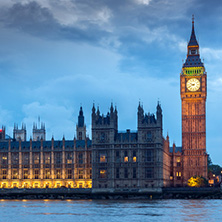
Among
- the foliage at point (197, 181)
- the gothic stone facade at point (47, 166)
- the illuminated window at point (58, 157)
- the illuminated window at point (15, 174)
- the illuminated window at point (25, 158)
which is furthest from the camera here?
the illuminated window at point (25, 158)

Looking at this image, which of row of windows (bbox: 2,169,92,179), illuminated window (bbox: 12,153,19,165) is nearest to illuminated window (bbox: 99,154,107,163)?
row of windows (bbox: 2,169,92,179)

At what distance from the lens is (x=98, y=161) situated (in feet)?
585

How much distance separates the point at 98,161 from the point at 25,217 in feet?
268

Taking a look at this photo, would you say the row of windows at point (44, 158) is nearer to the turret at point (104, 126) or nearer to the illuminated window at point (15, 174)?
the illuminated window at point (15, 174)

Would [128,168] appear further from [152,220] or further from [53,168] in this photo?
[152,220]

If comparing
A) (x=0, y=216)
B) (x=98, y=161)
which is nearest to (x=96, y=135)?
(x=98, y=161)

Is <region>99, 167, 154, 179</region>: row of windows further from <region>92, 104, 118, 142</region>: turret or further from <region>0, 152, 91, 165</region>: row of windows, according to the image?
<region>0, 152, 91, 165</region>: row of windows

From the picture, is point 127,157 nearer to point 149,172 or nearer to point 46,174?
point 149,172

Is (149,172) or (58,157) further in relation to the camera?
(58,157)

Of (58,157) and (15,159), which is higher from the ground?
(58,157)

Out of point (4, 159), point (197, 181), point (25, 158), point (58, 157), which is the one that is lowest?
point (197, 181)

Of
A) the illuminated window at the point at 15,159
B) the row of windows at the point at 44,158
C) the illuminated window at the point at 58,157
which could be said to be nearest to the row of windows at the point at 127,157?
the row of windows at the point at 44,158

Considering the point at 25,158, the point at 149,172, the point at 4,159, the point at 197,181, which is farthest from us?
the point at 4,159

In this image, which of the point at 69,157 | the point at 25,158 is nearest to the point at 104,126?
the point at 69,157
